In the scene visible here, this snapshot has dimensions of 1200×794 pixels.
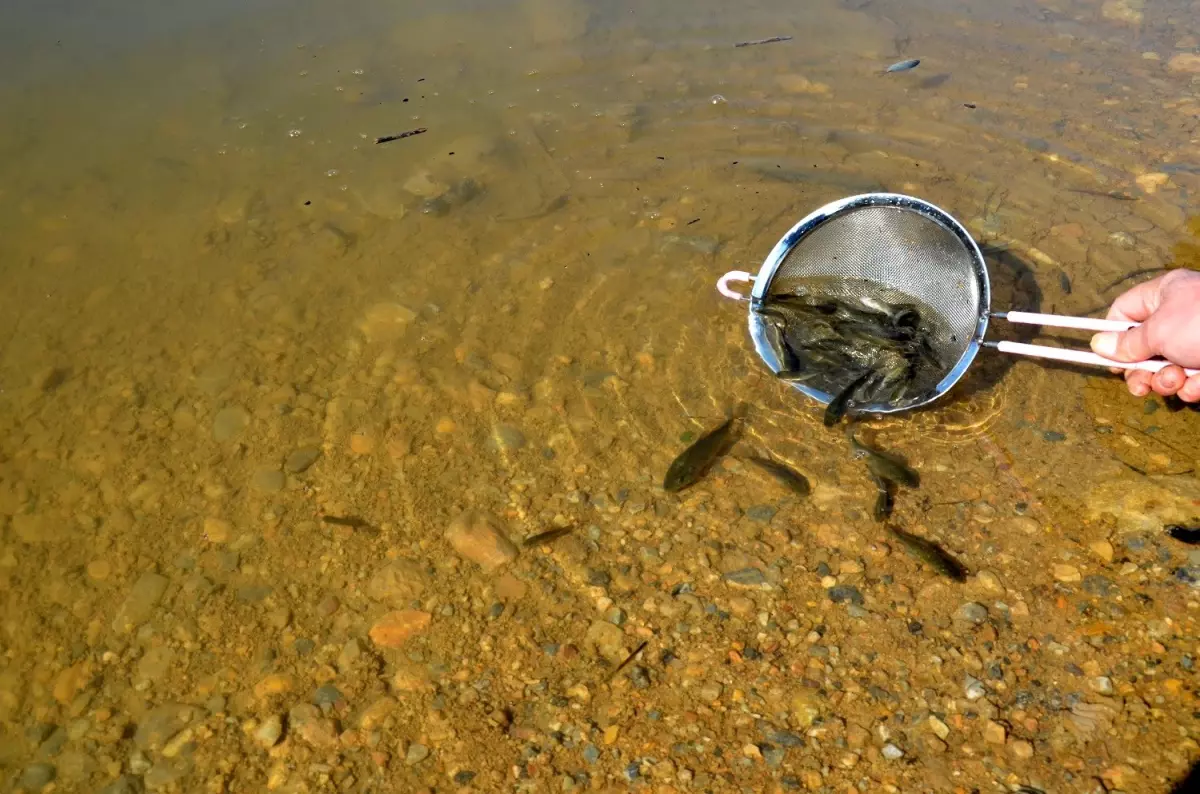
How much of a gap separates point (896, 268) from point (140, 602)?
14.8ft

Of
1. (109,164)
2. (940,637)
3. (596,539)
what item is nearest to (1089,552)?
(940,637)

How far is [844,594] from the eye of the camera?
4.08 metres

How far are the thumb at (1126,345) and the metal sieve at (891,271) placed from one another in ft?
2.13

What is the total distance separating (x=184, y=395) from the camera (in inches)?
209

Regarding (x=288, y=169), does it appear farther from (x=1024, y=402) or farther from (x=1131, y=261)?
(x=1131, y=261)

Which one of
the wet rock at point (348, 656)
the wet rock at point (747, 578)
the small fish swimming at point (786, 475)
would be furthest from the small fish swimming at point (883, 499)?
the wet rock at point (348, 656)

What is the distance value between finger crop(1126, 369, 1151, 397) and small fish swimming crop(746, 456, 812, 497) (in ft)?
5.40

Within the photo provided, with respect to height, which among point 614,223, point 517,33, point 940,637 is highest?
point 517,33

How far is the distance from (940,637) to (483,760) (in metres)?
2.09

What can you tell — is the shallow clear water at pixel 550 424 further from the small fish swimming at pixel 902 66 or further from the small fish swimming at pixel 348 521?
the small fish swimming at pixel 902 66

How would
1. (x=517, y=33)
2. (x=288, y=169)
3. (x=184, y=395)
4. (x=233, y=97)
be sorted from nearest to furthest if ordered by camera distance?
1. (x=184, y=395)
2. (x=288, y=169)
3. (x=233, y=97)
4. (x=517, y=33)

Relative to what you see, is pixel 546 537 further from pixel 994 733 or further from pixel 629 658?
pixel 994 733

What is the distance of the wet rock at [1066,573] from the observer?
407 cm

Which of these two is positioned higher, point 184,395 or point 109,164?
point 109,164
